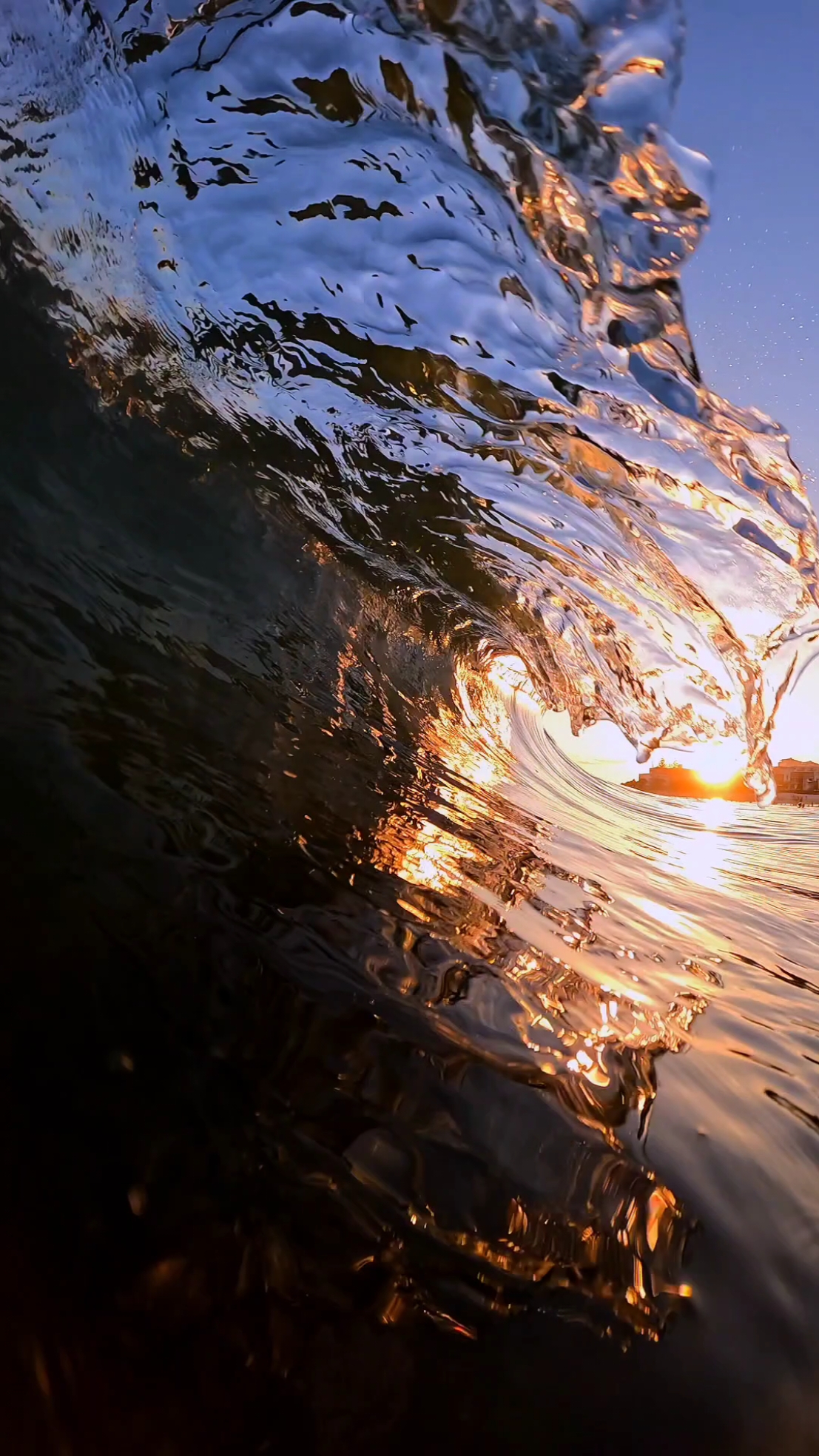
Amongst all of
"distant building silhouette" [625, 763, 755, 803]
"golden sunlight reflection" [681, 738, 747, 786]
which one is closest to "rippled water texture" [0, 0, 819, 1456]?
"golden sunlight reflection" [681, 738, 747, 786]

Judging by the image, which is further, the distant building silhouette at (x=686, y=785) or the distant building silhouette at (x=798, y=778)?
the distant building silhouette at (x=686, y=785)

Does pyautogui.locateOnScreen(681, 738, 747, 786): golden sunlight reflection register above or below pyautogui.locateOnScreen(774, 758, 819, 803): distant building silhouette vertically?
below

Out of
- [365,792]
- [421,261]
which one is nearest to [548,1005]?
[365,792]

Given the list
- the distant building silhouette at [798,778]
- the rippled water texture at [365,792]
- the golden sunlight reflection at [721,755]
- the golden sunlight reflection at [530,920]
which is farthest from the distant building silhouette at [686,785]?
the golden sunlight reflection at [530,920]

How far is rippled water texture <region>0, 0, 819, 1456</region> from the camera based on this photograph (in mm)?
455

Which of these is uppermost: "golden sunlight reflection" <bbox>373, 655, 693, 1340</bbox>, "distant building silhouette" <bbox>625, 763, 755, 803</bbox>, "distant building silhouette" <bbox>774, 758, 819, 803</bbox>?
"distant building silhouette" <bbox>774, 758, 819, 803</bbox>

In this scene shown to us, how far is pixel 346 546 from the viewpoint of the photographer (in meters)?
2.77

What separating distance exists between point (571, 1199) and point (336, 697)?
57.1 inches

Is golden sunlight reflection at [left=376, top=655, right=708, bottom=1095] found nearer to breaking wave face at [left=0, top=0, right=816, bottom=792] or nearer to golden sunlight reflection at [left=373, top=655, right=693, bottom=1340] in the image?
golden sunlight reflection at [left=373, top=655, right=693, bottom=1340]

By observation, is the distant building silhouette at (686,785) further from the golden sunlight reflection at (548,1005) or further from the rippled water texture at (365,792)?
the golden sunlight reflection at (548,1005)

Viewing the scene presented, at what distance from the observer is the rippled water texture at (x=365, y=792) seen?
17.9 inches

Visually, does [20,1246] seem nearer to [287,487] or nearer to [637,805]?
[287,487]

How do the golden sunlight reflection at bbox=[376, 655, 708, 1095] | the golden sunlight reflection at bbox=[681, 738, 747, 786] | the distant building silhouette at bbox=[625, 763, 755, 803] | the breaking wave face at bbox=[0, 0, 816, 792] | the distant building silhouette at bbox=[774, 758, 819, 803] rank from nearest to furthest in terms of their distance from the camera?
the golden sunlight reflection at bbox=[376, 655, 708, 1095] < the breaking wave face at bbox=[0, 0, 816, 792] < the golden sunlight reflection at bbox=[681, 738, 747, 786] < the distant building silhouette at bbox=[774, 758, 819, 803] < the distant building silhouette at bbox=[625, 763, 755, 803]

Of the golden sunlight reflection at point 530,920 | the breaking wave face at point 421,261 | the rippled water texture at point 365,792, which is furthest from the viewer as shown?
the breaking wave face at point 421,261
